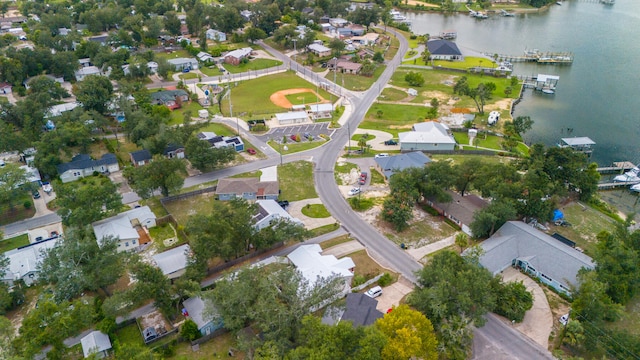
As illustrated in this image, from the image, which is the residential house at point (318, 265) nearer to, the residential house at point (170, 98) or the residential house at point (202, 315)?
the residential house at point (202, 315)

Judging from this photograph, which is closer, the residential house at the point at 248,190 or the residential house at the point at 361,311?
the residential house at the point at 361,311

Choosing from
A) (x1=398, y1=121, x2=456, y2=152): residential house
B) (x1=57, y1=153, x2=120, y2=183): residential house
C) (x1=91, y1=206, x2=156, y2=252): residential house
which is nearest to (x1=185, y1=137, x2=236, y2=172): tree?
(x1=91, y1=206, x2=156, y2=252): residential house

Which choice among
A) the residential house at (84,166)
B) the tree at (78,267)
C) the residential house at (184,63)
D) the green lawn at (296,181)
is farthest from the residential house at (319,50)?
the tree at (78,267)

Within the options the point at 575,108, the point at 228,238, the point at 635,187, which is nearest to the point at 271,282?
the point at 228,238

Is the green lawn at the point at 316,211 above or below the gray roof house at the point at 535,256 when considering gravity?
below

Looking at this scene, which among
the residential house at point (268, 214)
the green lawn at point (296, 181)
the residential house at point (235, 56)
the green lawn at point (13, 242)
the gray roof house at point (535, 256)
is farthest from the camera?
the residential house at point (235, 56)

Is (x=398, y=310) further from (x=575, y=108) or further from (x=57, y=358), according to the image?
(x=575, y=108)
